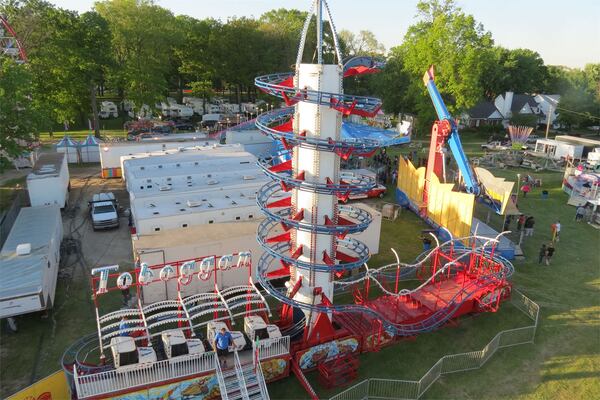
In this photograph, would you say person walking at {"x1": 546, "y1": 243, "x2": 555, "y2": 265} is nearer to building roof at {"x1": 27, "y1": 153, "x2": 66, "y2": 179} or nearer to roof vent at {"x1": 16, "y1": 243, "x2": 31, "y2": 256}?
roof vent at {"x1": 16, "y1": 243, "x2": 31, "y2": 256}

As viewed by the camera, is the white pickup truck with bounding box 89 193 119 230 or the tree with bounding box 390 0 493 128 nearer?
the white pickup truck with bounding box 89 193 119 230

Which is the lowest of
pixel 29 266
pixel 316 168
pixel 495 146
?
pixel 29 266

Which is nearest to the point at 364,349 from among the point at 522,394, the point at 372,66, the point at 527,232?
the point at 522,394

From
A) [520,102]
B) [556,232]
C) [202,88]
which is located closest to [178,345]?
[556,232]

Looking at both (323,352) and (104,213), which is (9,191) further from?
(323,352)

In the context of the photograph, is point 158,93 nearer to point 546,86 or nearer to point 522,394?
point 522,394

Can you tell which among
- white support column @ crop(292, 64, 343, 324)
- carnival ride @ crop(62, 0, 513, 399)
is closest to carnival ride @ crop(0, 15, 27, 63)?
carnival ride @ crop(62, 0, 513, 399)
